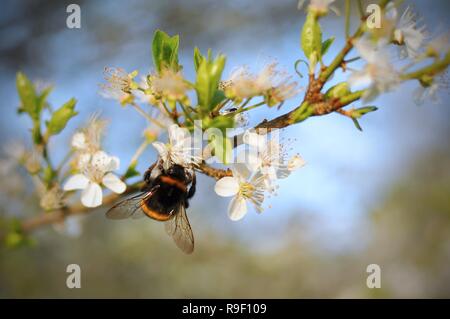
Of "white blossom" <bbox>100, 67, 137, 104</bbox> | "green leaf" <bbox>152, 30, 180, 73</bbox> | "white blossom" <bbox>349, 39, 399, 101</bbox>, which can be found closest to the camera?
"white blossom" <bbox>349, 39, 399, 101</bbox>

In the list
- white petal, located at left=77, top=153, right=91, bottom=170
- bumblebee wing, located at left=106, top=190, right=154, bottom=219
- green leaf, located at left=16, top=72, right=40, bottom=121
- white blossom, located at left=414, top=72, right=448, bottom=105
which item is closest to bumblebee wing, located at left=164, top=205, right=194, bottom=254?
bumblebee wing, located at left=106, top=190, right=154, bottom=219

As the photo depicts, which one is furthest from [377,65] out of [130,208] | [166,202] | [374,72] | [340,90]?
[130,208]

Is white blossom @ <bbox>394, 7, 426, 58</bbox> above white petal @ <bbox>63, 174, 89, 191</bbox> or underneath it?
above

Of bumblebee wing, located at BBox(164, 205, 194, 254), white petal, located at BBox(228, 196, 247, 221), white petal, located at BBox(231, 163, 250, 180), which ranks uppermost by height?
white petal, located at BBox(231, 163, 250, 180)

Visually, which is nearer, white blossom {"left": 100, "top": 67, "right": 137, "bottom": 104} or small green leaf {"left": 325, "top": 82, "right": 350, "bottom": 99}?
small green leaf {"left": 325, "top": 82, "right": 350, "bottom": 99}

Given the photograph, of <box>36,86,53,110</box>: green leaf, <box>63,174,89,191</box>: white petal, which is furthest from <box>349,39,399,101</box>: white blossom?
<box>36,86,53,110</box>: green leaf

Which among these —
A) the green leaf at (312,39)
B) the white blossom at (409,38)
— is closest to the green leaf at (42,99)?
the green leaf at (312,39)

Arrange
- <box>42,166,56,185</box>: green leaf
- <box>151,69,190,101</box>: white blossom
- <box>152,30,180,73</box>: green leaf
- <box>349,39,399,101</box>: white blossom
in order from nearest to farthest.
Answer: <box>349,39,399,101</box>: white blossom, <box>151,69,190,101</box>: white blossom, <box>152,30,180,73</box>: green leaf, <box>42,166,56,185</box>: green leaf

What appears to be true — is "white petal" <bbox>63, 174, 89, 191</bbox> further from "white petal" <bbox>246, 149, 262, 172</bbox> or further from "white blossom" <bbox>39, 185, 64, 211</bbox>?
"white petal" <bbox>246, 149, 262, 172</bbox>

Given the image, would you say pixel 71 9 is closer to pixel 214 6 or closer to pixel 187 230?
pixel 187 230
